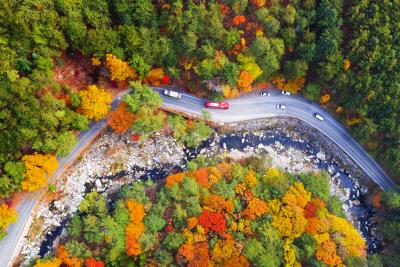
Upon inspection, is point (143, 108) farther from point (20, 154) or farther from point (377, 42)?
point (377, 42)

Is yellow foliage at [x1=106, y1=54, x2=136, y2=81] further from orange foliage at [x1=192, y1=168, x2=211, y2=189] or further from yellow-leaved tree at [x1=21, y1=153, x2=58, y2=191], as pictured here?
orange foliage at [x1=192, y1=168, x2=211, y2=189]

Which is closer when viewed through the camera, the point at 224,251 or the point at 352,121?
the point at 224,251

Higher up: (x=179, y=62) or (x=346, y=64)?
(x=346, y=64)

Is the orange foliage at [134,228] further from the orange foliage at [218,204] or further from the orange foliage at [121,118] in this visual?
the orange foliage at [121,118]

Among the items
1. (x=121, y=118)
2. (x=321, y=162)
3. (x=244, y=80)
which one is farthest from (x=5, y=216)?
(x=321, y=162)

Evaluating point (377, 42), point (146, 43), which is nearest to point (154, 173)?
point (146, 43)

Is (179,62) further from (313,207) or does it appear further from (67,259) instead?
(67,259)

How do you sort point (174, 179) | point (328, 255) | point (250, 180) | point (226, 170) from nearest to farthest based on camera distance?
point (328, 255) → point (174, 179) → point (250, 180) → point (226, 170)
